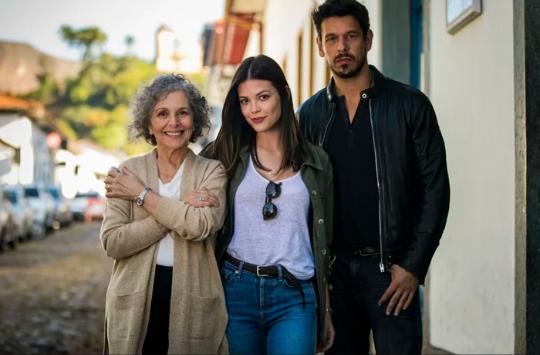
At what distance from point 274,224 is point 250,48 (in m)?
19.9

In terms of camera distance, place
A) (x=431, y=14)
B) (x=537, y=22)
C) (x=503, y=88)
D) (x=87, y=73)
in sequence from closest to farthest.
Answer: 1. (x=537, y=22)
2. (x=503, y=88)
3. (x=431, y=14)
4. (x=87, y=73)

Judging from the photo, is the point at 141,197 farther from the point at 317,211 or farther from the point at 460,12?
the point at 460,12

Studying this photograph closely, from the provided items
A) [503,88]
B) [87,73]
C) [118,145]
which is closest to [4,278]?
[503,88]

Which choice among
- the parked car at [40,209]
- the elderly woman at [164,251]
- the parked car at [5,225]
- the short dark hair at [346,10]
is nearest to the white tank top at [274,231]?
the elderly woman at [164,251]

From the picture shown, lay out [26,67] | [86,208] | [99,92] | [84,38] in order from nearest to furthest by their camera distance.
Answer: [86,208], [99,92], [26,67], [84,38]

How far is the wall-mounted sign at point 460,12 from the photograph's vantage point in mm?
5238

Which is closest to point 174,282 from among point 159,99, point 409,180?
point 159,99

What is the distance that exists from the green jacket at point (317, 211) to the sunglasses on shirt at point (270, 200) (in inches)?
5.9

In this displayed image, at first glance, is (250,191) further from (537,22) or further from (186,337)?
(537,22)

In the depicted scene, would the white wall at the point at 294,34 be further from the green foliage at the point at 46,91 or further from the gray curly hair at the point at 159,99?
the green foliage at the point at 46,91

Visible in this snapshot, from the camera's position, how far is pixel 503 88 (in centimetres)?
482

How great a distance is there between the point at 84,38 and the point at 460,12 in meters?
134

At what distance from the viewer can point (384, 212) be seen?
12.5 ft

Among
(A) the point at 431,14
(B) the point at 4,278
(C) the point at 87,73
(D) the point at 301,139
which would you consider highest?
(C) the point at 87,73
